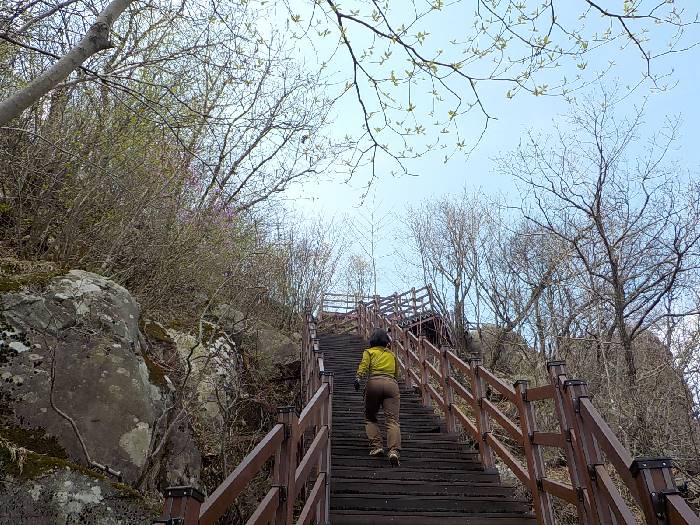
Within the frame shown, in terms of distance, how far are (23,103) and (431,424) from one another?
674cm

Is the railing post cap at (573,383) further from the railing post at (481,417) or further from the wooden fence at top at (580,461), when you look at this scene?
the railing post at (481,417)

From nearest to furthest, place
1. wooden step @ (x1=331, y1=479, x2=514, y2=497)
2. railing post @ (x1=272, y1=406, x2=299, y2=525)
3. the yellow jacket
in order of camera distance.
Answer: railing post @ (x1=272, y1=406, x2=299, y2=525) → wooden step @ (x1=331, y1=479, x2=514, y2=497) → the yellow jacket

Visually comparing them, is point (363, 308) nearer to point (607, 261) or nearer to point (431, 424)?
point (607, 261)

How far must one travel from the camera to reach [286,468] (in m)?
2.86

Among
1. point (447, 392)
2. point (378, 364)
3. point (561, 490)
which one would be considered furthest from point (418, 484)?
point (447, 392)

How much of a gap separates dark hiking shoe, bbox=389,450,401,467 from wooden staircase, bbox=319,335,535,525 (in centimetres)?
7

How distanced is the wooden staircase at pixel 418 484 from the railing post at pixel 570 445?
3.44 feet

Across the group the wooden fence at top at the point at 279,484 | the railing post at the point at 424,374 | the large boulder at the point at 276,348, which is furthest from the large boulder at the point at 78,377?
the large boulder at the point at 276,348

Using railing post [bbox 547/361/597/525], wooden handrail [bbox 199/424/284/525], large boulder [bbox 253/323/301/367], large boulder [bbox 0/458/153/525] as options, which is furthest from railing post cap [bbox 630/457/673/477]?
large boulder [bbox 253/323/301/367]

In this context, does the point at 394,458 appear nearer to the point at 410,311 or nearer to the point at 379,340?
the point at 379,340

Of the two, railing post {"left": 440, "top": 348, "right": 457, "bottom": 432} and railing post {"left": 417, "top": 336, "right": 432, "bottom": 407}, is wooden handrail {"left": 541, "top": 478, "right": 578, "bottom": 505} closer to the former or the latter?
railing post {"left": 440, "top": 348, "right": 457, "bottom": 432}

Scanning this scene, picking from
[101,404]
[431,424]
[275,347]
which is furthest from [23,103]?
[275,347]

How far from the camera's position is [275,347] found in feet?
39.3

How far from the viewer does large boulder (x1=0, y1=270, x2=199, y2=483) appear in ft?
12.3
